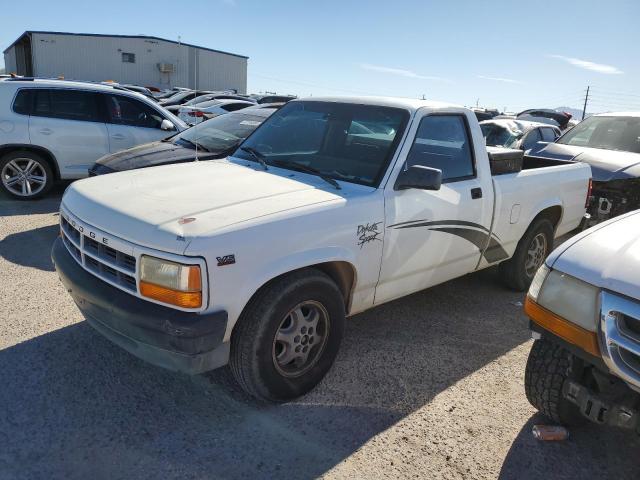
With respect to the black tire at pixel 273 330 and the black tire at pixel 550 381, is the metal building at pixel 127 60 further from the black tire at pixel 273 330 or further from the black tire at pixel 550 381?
the black tire at pixel 550 381

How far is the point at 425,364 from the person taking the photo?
3.69 metres

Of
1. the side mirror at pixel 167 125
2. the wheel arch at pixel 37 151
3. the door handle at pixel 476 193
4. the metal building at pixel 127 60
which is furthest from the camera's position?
the metal building at pixel 127 60

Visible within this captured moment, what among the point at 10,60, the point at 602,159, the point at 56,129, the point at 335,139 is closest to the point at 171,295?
the point at 335,139

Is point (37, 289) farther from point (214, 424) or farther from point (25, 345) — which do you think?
point (214, 424)

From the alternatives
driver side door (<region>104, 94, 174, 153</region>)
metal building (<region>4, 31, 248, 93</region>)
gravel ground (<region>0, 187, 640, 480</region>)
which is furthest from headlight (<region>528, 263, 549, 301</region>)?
metal building (<region>4, 31, 248, 93</region>)

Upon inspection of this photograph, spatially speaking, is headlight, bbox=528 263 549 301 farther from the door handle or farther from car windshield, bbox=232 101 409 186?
the door handle

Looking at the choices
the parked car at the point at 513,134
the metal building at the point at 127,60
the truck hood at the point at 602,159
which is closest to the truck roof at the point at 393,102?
the truck hood at the point at 602,159

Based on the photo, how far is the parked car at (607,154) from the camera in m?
6.73

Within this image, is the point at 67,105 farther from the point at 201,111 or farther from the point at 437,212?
A: the point at 201,111

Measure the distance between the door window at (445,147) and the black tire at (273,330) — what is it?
3.89 feet

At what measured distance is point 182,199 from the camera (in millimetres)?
3062

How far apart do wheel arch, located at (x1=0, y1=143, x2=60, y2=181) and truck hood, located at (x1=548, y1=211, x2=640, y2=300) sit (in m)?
7.25

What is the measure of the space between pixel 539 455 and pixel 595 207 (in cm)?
509

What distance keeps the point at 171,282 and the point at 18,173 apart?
624 cm
